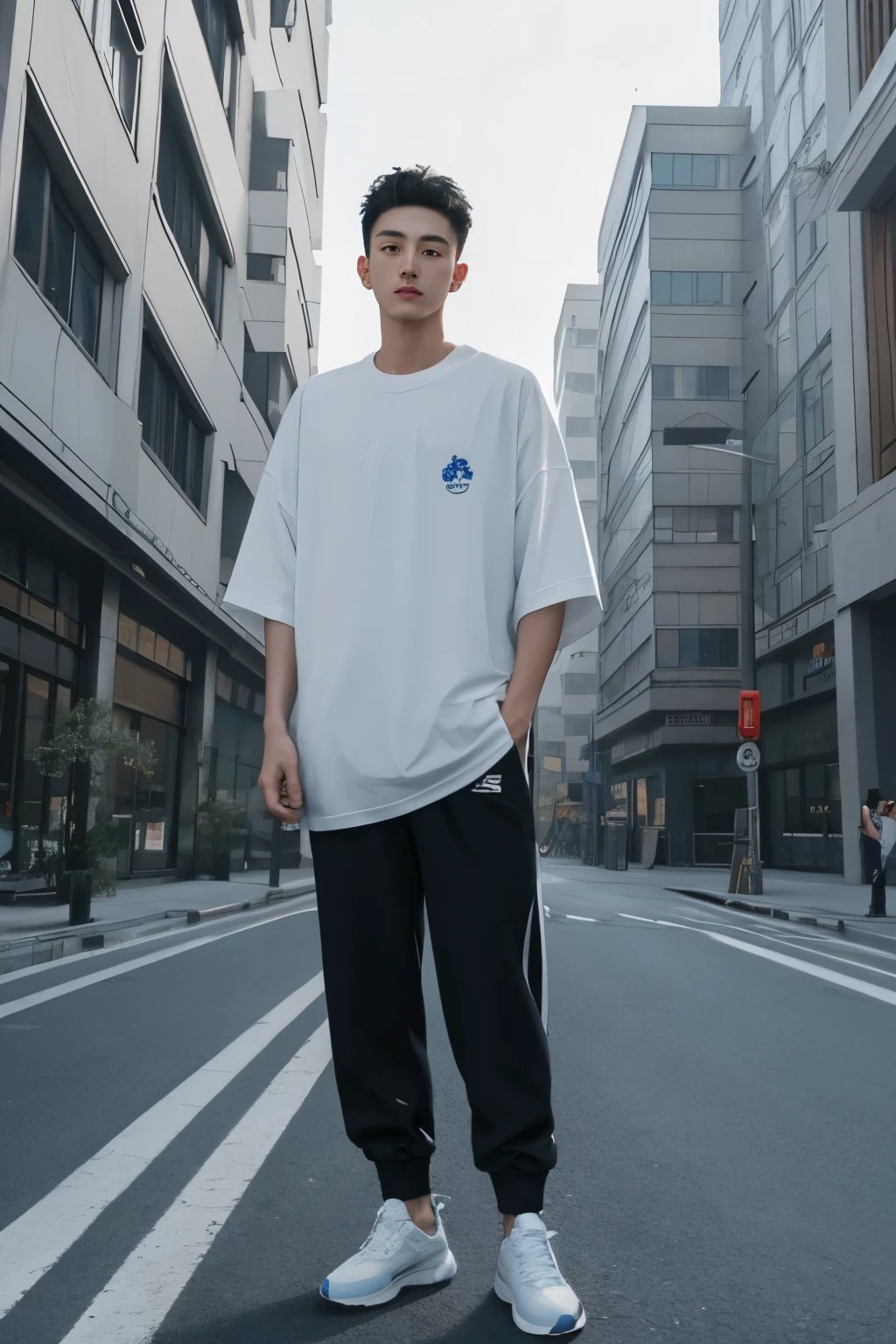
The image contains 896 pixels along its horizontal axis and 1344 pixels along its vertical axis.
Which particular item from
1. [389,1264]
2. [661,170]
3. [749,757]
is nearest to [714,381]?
[661,170]

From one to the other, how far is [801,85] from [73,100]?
26.2 meters

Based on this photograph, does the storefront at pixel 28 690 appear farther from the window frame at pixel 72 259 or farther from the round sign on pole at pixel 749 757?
the round sign on pole at pixel 749 757

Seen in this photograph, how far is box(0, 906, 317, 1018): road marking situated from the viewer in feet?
22.3

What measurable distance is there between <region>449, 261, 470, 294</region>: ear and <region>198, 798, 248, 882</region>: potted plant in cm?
2167

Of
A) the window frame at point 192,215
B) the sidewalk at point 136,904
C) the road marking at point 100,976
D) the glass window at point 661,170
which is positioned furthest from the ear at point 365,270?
the glass window at point 661,170

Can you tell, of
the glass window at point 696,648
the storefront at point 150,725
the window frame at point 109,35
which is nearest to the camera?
the window frame at point 109,35

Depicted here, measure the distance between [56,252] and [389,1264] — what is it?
50.7 feet

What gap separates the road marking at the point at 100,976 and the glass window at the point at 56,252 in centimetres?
813

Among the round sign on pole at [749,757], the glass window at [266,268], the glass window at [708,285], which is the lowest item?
the round sign on pole at [749,757]

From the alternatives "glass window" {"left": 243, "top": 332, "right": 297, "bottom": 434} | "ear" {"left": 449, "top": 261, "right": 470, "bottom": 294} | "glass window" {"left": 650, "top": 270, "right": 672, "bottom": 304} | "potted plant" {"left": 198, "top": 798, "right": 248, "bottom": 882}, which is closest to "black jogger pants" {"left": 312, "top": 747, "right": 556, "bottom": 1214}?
"ear" {"left": 449, "top": 261, "right": 470, "bottom": 294}

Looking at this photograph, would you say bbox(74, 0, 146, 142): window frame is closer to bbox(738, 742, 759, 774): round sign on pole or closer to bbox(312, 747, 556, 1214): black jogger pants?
bbox(738, 742, 759, 774): round sign on pole

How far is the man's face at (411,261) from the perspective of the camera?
8.83 ft

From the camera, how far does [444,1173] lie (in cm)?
356

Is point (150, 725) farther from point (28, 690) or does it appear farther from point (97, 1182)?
point (97, 1182)
